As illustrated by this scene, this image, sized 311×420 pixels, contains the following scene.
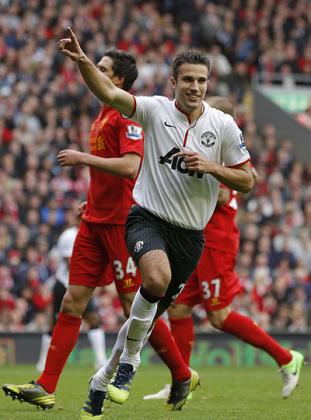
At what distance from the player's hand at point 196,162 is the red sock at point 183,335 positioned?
298 cm

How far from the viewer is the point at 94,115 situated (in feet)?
71.5

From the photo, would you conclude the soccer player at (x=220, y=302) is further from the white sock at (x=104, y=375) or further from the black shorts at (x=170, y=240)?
the white sock at (x=104, y=375)

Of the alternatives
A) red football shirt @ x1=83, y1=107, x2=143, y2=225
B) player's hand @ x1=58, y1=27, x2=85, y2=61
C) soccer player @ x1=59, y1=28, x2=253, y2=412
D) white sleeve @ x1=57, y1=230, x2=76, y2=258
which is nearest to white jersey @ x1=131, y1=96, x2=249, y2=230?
soccer player @ x1=59, y1=28, x2=253, y2=412

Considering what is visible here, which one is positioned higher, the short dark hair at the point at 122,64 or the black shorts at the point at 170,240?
the short dark hair at the point at 122,64

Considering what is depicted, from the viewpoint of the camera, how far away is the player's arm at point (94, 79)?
7082mm

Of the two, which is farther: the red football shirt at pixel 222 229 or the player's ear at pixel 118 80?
the red football shirt at pixel 222 229

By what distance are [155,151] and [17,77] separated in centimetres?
1406

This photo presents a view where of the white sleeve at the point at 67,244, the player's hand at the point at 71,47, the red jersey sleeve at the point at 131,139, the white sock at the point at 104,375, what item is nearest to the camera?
the player's hand at the point at 71,47

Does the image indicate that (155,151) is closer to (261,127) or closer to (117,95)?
(117,95)

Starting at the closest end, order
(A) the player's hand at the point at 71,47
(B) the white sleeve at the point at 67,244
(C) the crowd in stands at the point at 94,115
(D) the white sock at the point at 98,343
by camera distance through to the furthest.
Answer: (A) the player's hand at the point at 71,47 → (B) the white sleeve at the point at 67,244 → (D) the white sock at the point at 98,343 → (C) the crowd in stands at the point at 94,115

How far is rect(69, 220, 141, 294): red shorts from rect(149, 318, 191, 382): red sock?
0.40 metres

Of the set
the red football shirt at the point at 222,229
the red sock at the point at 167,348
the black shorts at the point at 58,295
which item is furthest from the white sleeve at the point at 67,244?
the red sock at the point at 167,348

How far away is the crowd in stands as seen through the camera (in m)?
18.4

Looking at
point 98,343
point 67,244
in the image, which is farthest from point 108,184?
point 98,343
